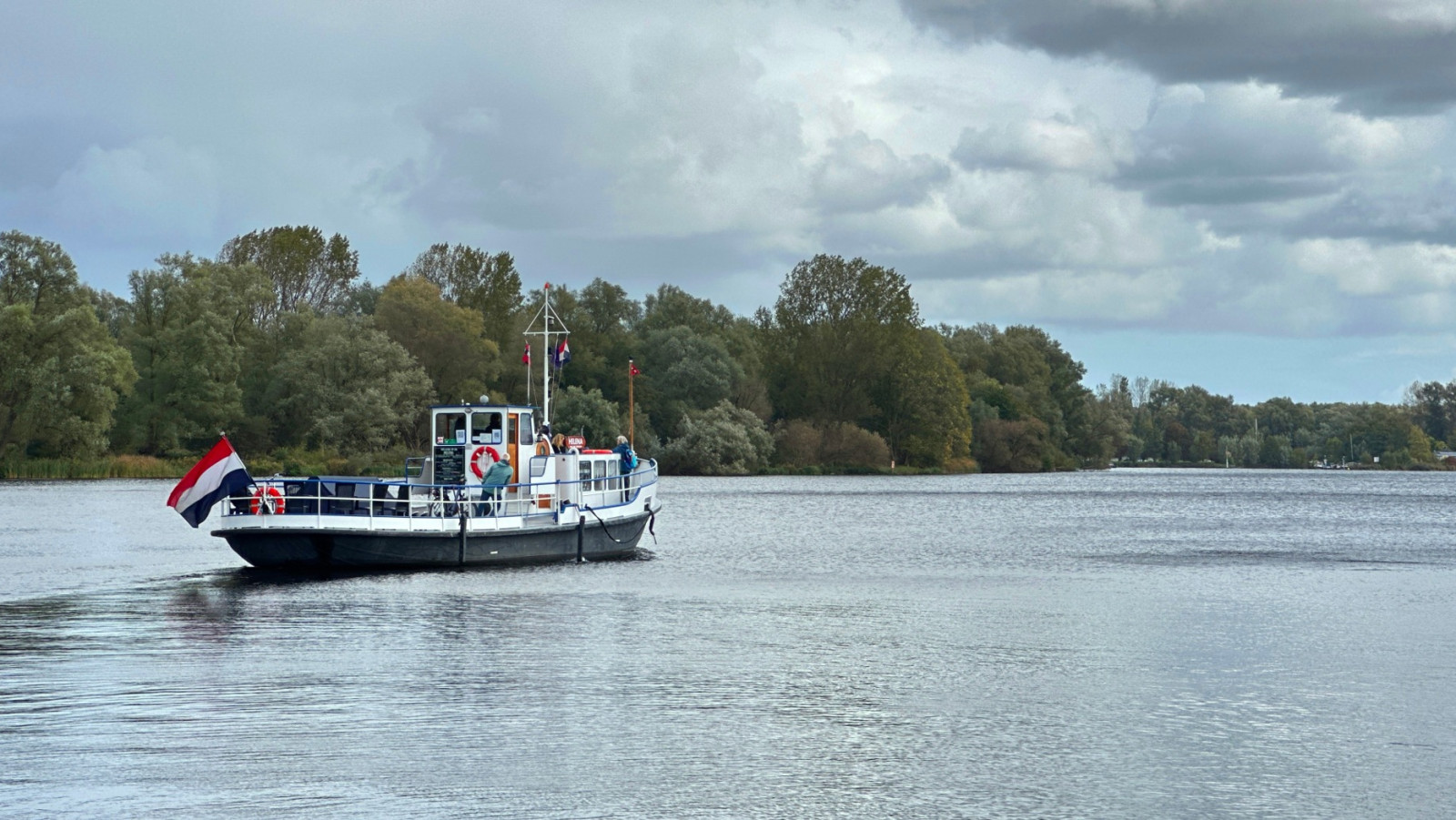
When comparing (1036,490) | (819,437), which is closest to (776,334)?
(819,437)

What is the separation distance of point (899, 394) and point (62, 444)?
7198 centimetres

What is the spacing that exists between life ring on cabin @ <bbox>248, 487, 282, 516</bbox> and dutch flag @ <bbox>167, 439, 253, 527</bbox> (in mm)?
328

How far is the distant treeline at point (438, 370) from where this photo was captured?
94.0m

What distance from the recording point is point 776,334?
5408 inches

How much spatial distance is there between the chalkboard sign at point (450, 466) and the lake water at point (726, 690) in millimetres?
3550

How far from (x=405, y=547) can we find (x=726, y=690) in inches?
694

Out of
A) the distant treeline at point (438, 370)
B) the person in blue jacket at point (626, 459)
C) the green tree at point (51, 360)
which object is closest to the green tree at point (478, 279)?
the distant treeline at point (438, 370)

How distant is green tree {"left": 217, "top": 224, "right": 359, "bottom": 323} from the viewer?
122 meters

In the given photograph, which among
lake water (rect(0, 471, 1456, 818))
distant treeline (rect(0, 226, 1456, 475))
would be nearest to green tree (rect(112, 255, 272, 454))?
distant treeline (rect(0, 226, 1456, 475))

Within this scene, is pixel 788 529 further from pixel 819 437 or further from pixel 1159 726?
pixel 819 437

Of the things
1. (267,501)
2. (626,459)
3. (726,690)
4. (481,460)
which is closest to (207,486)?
(267,501)

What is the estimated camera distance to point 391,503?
36344 millimetres

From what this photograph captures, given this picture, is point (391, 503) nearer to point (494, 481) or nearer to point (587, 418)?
point (494, 481)

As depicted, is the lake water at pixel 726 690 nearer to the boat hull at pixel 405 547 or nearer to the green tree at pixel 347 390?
the boat hull at pixel 405 547
